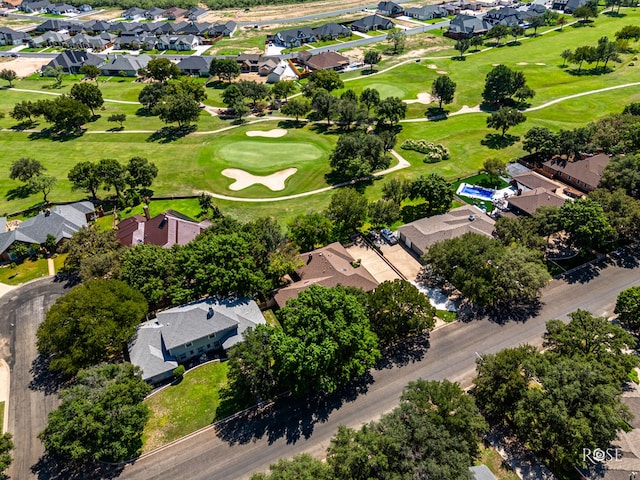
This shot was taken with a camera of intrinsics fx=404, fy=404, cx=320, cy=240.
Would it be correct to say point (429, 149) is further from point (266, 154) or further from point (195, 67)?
point (195, 67)

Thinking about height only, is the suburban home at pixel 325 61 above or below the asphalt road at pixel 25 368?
above

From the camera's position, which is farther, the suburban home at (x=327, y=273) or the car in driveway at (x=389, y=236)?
the car in driveway at (x=389, y=236)

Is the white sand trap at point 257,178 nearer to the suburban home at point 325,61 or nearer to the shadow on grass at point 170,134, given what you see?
the shadow on grass at point 170,134

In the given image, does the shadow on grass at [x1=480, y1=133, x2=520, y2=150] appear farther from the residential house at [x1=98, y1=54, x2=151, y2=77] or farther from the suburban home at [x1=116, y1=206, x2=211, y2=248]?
the residential house at [x1=98, y1=54, x2=151, y2=77]

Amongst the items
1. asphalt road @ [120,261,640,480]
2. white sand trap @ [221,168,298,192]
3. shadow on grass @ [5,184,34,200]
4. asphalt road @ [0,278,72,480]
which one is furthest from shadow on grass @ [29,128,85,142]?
asphalt road @ [120,261,640,480]

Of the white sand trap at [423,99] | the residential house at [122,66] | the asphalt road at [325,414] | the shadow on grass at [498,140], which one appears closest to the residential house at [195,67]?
the residential house at [122,66]

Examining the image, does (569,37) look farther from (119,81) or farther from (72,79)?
(72,79)
